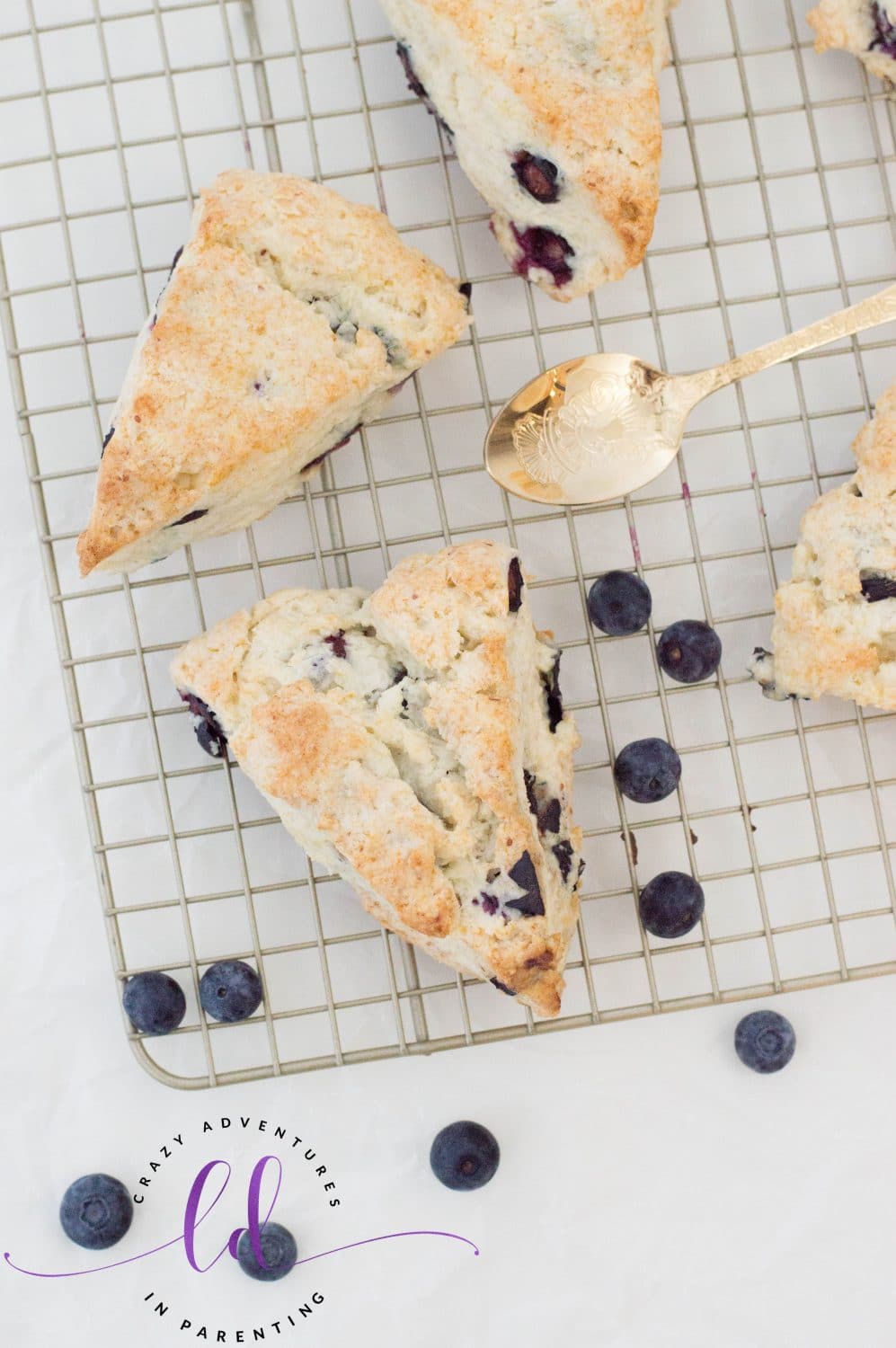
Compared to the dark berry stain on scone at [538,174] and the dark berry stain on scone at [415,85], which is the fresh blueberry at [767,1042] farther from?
the dark berry stain on scone at [415,85]

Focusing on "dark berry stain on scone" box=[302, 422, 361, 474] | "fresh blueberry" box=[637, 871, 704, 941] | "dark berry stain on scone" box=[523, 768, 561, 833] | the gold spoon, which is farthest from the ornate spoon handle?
"fresh blueberry" box=[637, 871, 704, 941]

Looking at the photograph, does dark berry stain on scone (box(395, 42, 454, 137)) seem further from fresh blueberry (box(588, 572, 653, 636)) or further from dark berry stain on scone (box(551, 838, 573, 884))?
dark berry stain on scone (box(551, 838, 573, 884))

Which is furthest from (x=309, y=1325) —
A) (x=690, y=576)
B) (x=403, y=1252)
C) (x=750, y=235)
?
(x=750, y=235)

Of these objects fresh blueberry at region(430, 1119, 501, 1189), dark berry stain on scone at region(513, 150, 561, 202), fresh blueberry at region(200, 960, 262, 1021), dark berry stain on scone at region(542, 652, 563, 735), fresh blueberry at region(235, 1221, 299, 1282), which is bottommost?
fresh blueberry at region(235, 1221, 299, 1282)

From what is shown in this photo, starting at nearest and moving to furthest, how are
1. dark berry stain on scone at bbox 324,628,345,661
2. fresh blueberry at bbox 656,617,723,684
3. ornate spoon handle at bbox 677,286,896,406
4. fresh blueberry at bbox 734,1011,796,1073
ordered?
dark berry stain on scone at bbox 324,628,345,661 → ornate spoon handle at bbox 677,286,896,406 → fresh blueberry at bbox 656,617,723,684 → fresh blueberry at bbox 734,1011,796,1073

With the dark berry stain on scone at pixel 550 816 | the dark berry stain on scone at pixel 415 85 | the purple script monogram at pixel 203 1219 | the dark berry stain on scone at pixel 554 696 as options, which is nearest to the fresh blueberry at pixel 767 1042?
the dark berry stain on scone at pixel 550 816

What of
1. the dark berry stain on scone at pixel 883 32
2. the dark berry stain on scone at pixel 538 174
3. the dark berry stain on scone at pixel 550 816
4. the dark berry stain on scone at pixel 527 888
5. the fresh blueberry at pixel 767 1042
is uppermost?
the dark berry stain on scone at pixel 883 32
